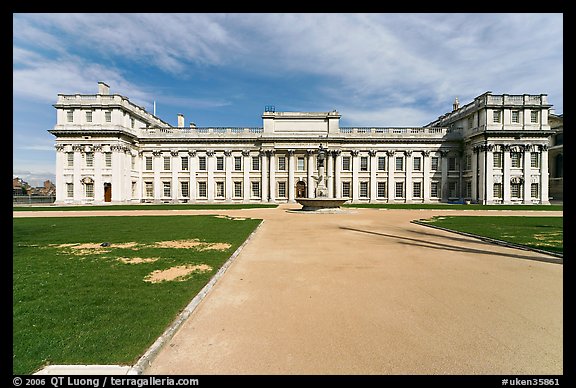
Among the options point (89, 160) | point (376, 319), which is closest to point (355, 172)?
point (376, 319)

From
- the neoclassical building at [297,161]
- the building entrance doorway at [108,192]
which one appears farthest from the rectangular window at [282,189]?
the building entrance doorway at [108,192]

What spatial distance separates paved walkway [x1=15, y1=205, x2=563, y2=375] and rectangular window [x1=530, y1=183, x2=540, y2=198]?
1819 inches

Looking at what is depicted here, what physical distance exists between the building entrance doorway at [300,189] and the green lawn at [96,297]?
1441 inches

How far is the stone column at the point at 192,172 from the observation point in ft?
150

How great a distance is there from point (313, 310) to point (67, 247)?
10031mm

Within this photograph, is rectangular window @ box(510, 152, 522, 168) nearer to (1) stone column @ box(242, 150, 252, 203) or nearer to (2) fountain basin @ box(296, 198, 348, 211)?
(2) fountain basin @ box(296, 198, 348, 211)

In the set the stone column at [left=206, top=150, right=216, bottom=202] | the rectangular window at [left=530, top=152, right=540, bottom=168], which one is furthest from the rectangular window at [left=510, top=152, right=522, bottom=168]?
the stone column at [left=206, top=150, right=216, bottom=202]

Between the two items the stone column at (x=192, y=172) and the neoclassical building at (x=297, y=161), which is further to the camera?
the stone column at (x=192, y=172)

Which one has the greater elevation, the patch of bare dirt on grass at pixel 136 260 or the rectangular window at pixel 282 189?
the rectangular window at pixel 282 189

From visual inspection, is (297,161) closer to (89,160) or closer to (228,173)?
(228,173)

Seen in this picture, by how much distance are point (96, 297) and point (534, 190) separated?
5726cm

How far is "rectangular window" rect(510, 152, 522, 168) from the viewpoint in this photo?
40938 mm

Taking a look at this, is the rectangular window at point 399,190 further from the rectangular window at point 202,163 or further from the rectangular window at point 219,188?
the rectangular window at point 202,163
